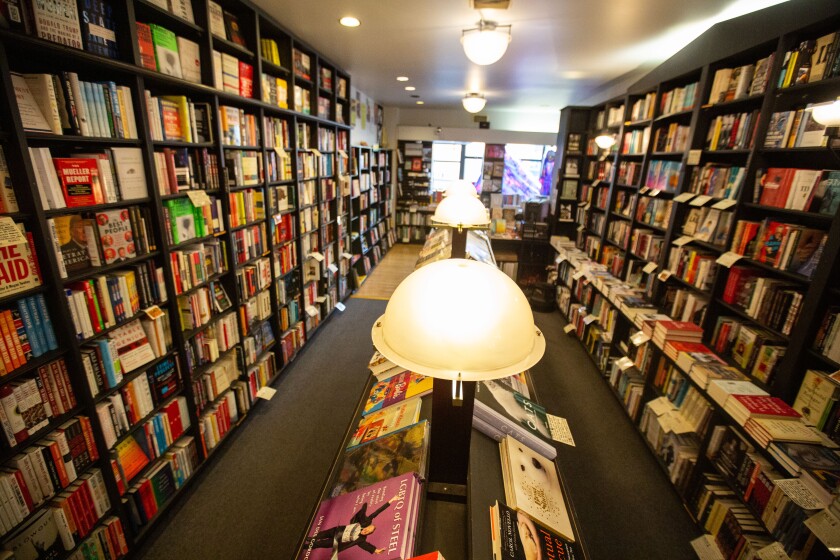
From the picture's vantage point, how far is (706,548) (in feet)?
6.45

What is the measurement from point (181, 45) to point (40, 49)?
918 mm

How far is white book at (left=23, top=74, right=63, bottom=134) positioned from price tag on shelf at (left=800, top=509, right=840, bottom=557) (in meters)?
3.23

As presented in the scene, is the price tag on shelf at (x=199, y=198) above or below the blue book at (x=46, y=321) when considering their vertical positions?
above

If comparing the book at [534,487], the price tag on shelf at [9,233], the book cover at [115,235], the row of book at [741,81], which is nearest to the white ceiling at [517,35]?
the row of book at [741,81]

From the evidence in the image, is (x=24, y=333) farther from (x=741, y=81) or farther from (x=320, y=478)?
(x=741, y=81)

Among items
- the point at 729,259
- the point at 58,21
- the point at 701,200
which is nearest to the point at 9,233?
the point at 58,21

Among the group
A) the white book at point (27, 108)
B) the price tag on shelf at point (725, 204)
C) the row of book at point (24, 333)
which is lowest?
the row of book at point (24, 333)

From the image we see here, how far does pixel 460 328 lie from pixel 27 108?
5.96ft

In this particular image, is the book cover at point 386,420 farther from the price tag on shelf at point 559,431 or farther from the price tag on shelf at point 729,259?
the price tag on shelf at point 729,259

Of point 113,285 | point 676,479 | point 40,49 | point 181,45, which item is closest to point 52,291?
point 113,285

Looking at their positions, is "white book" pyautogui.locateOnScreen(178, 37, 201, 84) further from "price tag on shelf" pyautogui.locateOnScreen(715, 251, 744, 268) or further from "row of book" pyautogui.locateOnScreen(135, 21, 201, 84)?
"price tag on shelf" pyautogui.locateOnScreen(715, 251, 744, 268)

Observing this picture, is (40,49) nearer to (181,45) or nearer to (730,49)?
(181,45)

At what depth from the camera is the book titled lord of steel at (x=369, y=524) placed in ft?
3.16

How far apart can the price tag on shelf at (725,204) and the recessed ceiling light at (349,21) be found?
2874 millimetres
